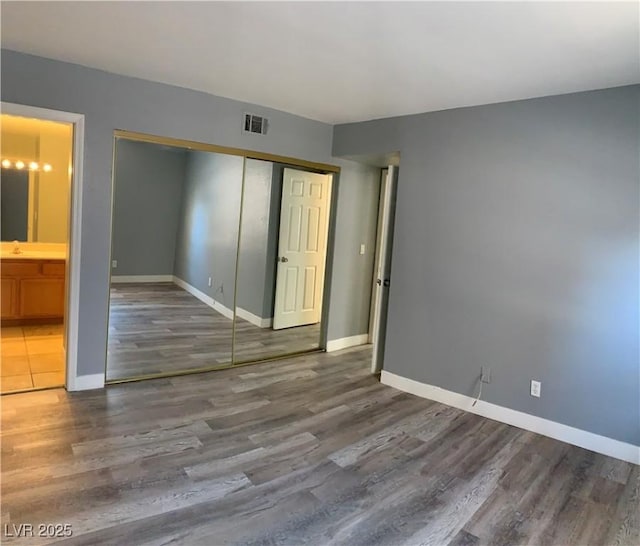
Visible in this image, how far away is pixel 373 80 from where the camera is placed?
3133mm

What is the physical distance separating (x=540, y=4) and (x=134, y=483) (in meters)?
3.04

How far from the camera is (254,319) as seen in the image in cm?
Answer: 475

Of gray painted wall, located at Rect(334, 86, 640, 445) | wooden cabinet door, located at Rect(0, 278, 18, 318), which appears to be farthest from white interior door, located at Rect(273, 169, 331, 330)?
wooden cabinet door, located at Rect(0, 278, 18, 318)

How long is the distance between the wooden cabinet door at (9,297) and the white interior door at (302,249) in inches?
116

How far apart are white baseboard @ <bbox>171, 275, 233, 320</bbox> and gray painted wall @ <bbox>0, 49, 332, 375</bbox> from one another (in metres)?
0.89

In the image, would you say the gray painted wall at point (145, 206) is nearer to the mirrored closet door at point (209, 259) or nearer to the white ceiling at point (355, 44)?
the mirrored closet door at point (209, 259)

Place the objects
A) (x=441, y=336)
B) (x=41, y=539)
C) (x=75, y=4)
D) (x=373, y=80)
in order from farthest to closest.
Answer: (x=441, y=336) < (x=373, y=80) < (x=75, y=4) < (x=41, y=539)

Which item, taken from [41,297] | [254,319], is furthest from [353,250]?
[41,297]

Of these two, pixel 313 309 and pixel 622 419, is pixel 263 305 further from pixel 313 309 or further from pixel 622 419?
pixel 622 419

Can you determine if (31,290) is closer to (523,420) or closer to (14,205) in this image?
(14,205)

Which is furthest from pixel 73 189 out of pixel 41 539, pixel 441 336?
pixel 441 336

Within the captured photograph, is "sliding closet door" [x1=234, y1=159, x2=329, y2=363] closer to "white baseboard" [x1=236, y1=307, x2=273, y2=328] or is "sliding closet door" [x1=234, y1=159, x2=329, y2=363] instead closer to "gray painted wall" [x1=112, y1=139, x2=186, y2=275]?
"white baseboard" [x1=236, y1=307, x2=273, y2=328]

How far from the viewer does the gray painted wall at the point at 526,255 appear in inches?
115

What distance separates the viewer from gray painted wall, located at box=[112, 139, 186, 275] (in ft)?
11.8
